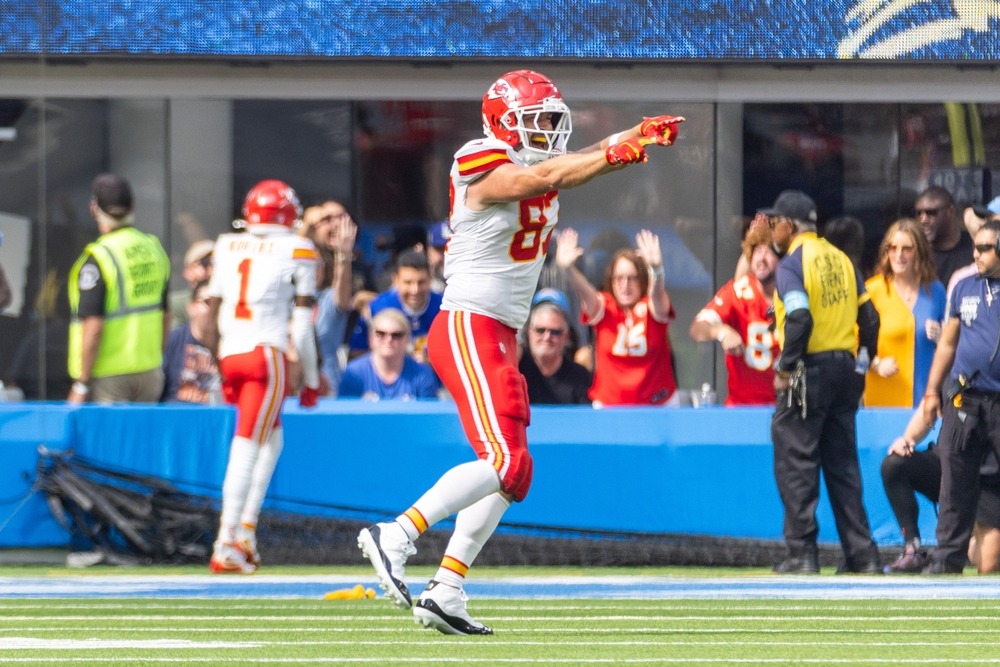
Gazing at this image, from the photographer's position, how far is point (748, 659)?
5930 mm

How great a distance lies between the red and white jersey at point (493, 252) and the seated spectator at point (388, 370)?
12.0 ft

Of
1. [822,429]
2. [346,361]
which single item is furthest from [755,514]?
[346,361]

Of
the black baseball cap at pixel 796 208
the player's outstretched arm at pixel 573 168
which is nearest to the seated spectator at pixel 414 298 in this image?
the black baseball cap at pixel 796 208

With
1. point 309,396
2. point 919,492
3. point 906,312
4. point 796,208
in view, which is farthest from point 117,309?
point 919,492

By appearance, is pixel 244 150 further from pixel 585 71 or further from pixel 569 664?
pixel 569 664

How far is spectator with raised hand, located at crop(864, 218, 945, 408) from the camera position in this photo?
34.1ft

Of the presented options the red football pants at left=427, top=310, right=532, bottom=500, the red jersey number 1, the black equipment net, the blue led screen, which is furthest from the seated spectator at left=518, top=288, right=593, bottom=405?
the red football pants at left=427, top=310, right=532, bottom=500

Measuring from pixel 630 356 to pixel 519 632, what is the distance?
402 centimetres

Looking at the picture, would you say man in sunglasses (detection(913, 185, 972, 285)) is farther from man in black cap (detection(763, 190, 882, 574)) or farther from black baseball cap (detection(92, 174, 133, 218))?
black baseball cap (detection(92, 174, 133, 218))

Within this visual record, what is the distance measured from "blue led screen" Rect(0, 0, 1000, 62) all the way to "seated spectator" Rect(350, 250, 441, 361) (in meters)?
1.32

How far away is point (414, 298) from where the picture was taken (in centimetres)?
1089

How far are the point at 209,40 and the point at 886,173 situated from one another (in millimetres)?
4037

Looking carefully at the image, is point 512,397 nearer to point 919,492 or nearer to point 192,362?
point 919,492

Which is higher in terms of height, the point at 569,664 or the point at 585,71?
the point at 585,71
